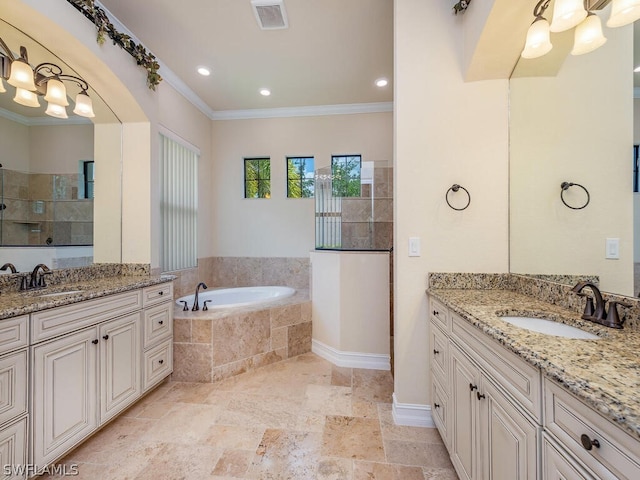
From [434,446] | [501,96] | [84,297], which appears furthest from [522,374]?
[84,297]

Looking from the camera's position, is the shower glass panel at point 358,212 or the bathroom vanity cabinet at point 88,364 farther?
the shower glass panel at point 358,212

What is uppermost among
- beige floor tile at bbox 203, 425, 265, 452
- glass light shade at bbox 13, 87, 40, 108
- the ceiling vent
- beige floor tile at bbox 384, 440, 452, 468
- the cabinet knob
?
the ceiling vent

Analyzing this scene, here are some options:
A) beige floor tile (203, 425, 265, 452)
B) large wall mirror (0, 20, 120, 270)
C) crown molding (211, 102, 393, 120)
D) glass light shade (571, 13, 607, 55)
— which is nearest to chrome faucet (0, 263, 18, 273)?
large wall mirror (0, 20, 120, 270)

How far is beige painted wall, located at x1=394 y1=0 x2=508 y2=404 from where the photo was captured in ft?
6.02

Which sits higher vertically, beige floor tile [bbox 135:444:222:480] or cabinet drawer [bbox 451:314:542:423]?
cabinet drawer [bbox 451:314:542:423]

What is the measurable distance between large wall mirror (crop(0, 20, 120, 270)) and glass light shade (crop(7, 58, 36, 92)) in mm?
260

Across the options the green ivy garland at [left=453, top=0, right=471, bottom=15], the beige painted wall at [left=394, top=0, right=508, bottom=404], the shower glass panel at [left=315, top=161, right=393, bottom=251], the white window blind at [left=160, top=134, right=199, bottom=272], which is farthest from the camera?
the shower glass panel at [left=315, top=161, right=393, bottom=251]

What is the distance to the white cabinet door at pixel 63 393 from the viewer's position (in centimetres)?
137

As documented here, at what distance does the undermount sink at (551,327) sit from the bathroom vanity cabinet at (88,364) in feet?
7.39

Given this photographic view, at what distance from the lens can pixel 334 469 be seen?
1502 millimetres

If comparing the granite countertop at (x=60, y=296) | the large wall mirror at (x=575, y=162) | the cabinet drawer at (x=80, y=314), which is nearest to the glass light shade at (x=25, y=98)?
the granite countertop at (x=60, y=296)

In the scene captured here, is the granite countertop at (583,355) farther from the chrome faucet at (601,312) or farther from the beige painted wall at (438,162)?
the beige painted wall at (438,162)

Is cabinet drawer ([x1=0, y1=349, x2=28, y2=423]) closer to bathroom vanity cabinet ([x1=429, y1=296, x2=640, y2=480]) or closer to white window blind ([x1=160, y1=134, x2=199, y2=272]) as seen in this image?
white window blind ([x1=160, y1=134, x2=199, y2=272])

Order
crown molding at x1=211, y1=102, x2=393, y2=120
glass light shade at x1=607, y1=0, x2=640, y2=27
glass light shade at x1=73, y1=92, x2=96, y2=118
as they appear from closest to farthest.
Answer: glass light shade at x1=607, y1=0, x2=640, y2=27, glass light shade at x1=73, y1=92, x2=96, y2=118, crown molding at x1=211, y1=102, x2=393, y2=120
